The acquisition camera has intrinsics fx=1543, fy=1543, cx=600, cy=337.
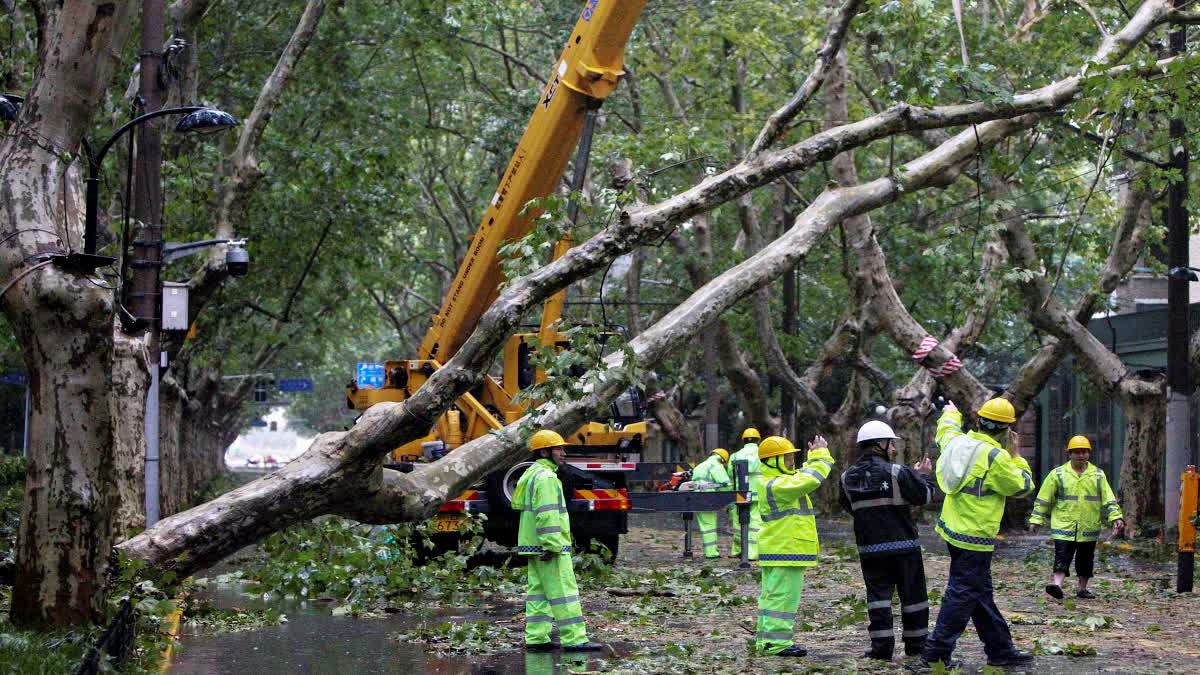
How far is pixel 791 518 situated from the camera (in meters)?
11.2

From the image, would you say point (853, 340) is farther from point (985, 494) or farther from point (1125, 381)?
point (985, 494)

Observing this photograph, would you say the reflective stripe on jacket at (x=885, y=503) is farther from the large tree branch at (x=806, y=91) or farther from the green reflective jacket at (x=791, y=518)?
the large tree branch at (x=806, y=91)

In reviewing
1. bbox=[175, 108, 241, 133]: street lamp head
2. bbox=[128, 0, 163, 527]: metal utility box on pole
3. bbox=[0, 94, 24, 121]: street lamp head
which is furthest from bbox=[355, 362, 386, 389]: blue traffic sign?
bbox=[0, 94, 24, 121]: street lamp head

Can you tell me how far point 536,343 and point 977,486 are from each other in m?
6.95

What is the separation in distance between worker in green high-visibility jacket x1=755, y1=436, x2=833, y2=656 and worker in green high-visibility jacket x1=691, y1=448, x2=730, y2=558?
336 inches

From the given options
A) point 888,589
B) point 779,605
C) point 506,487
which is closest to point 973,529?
point 888,589

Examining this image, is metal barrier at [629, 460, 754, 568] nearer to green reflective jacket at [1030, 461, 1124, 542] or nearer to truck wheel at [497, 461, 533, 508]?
truck wheel at [497, 461, 533, 508]

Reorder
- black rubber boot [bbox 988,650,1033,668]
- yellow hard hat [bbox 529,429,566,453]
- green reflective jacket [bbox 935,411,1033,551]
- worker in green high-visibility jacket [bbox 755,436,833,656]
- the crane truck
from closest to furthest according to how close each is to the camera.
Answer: green reflective jacket [bbox 935,411,1033,551] → black rubber boot [bbox 988,650,1033,668] → worker in green high-visibility jacket [bbox 755,436,833,656] → yellow hard hat [bbox 529,429,566,453] → the crane truck

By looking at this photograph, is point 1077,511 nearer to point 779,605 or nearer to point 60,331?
point 779,605

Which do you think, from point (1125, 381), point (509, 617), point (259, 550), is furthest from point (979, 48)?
point (259, 550)

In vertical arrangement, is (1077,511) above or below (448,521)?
above

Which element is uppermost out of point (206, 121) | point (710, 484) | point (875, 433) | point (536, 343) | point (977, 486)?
point (206, 121)

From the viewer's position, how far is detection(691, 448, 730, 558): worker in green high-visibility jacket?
2028 centimetres

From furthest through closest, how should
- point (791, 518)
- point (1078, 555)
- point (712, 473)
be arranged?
point (712, 473) → point (1078, 555) → point (791, 518)
